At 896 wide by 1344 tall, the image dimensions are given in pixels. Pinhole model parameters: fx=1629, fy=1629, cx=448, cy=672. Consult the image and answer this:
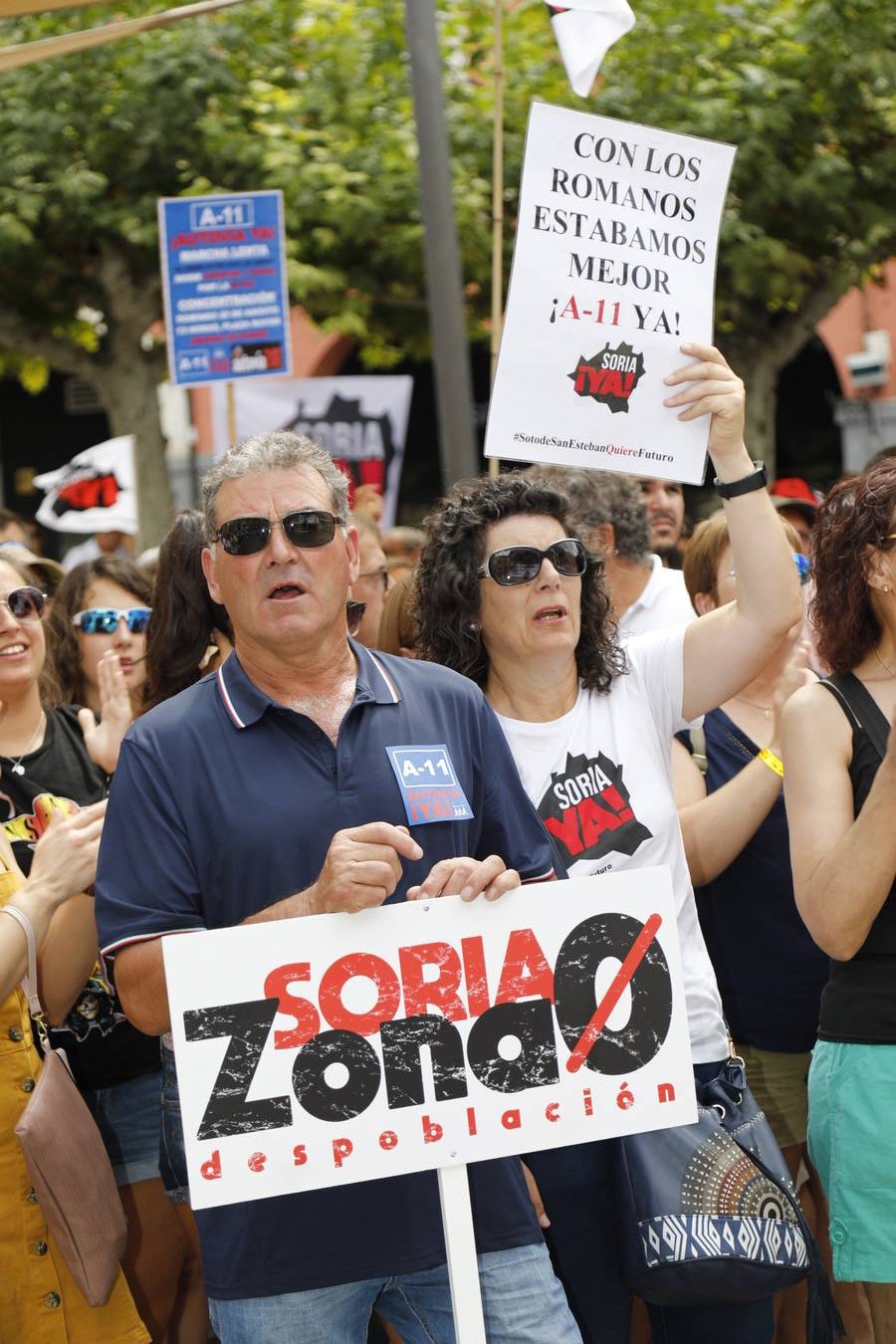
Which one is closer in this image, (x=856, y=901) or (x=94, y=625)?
(x=856, y=901)

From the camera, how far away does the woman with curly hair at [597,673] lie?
3.16 metres

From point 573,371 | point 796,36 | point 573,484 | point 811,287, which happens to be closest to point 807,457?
point 811,287

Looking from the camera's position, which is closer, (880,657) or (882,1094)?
(882,1094)

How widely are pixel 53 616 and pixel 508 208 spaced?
8464 millimetres

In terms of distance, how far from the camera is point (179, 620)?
3.86 m

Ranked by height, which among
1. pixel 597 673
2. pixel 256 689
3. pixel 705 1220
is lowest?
pixel 705 1220

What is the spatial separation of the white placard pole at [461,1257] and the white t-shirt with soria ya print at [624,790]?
3.01 feet

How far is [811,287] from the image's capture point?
13312 millimetres

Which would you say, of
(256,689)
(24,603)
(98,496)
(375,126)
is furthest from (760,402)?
(256,689)

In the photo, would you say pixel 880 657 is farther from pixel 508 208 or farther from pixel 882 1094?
pixel 508 208

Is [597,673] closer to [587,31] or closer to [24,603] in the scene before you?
[24,603]

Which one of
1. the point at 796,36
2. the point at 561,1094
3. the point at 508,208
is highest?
the point at 796,36

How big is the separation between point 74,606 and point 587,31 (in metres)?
2.21

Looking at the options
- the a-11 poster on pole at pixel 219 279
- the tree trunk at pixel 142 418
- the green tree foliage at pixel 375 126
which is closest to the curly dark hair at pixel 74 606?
the a-11 poster on pole at pixel 219 279
